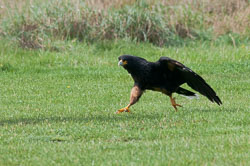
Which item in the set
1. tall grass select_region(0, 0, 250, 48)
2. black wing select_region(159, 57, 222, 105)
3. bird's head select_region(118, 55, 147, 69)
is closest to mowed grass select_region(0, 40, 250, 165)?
black wing select_region(159, 57, 222, 105)

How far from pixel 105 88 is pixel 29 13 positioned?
4662 millimetres

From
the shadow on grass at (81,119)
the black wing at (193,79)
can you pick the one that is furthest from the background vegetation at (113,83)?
the black wing at (193,79)

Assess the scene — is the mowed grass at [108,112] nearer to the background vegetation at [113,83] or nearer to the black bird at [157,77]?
the background vegetation at [113,83]

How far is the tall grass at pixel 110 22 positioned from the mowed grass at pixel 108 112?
0.53 m

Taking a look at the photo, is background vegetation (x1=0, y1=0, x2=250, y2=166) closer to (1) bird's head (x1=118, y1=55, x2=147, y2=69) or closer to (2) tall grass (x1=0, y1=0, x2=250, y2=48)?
(2) tall grass (x1=0, y1=0, x2=250, y2=48)

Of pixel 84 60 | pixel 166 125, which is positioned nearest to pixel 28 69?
pixel 84 60

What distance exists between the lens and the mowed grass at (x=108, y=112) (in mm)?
5418

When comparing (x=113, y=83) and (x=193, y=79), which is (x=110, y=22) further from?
(x=193, y=79)

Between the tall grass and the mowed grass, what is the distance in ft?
1.75

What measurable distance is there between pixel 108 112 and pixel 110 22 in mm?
6277

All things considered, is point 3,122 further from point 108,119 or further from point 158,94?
point 158,94

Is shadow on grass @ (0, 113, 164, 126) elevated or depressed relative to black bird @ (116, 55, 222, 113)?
depressed

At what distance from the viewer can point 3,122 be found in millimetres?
7266

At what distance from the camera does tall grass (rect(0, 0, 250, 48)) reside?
13.4 m
